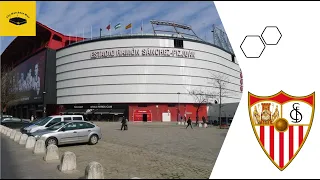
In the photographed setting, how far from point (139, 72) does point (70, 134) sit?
4818 cm

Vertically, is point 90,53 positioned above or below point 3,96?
above

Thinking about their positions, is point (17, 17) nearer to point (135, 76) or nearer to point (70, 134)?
point (70, 134)

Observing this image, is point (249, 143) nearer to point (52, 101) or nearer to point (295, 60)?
point (295, 60)

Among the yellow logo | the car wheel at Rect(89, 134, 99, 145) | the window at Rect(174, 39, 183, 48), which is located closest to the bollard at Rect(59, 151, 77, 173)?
the yellow logo

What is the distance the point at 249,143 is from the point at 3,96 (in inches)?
1381

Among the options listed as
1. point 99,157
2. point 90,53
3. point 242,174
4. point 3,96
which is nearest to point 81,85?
point 90,53

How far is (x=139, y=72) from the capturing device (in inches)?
2482

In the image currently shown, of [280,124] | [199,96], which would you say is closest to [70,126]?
[280,124]

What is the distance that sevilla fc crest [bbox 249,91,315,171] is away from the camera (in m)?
5.32

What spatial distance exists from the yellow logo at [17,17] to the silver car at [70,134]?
30.8ft

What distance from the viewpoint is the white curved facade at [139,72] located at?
6306 centimetres

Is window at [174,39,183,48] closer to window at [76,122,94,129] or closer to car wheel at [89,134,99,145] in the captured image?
window at [76,122,94,129]

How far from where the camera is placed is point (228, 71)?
2960 inches

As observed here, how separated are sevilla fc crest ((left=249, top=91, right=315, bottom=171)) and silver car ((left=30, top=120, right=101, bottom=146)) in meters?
11.8
